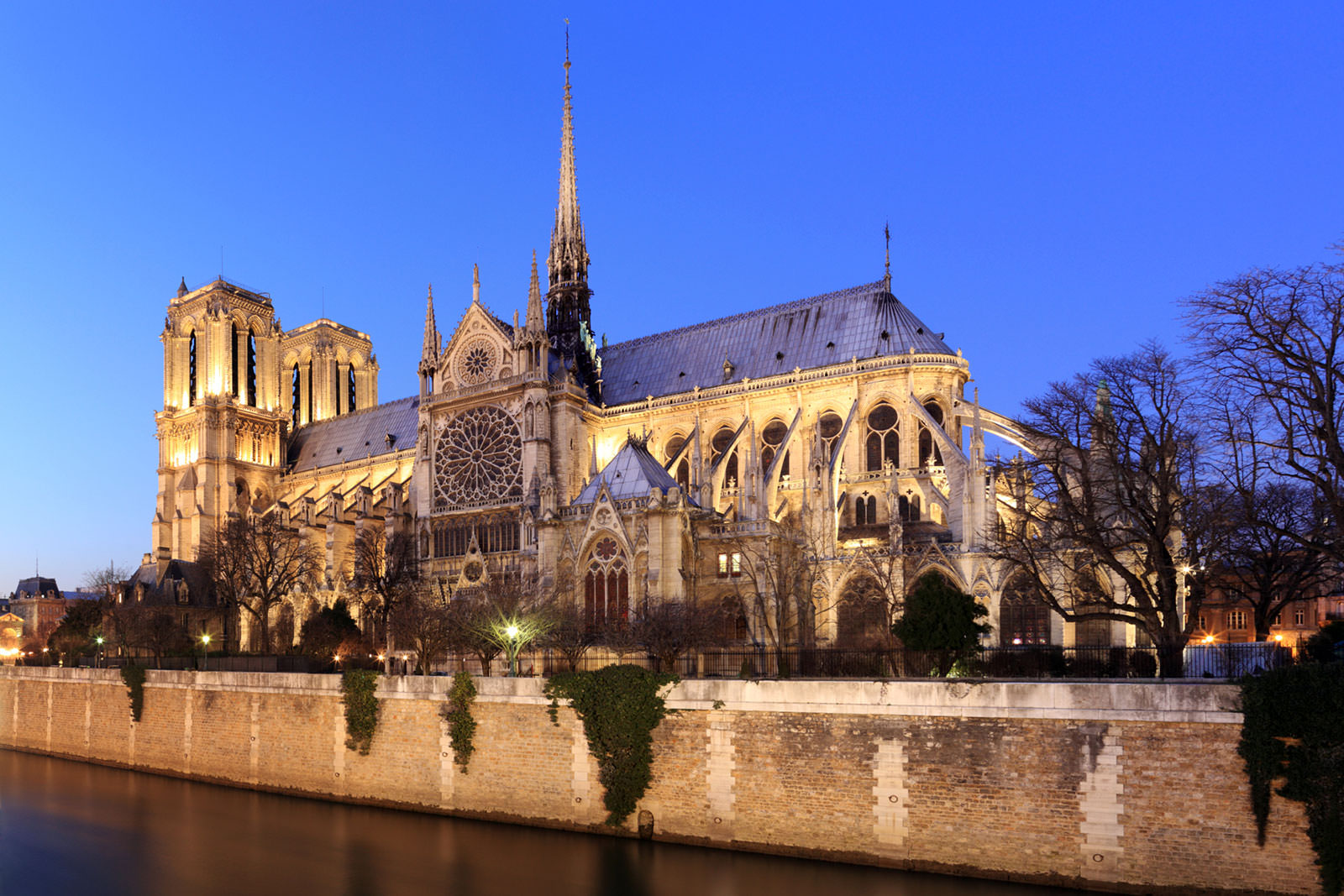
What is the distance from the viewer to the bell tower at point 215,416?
2884 inches

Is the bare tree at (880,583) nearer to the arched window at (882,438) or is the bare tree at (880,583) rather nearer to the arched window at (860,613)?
the arched window at (860,613)

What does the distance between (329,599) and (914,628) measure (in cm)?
3795

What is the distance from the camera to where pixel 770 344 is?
57.0 metres

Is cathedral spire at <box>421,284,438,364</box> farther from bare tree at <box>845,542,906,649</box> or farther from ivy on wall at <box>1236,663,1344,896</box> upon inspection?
ivy on wall at <box>1236,663,1344,896</box>

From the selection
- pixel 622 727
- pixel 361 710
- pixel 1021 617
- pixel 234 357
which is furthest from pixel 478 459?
pixel 234 357

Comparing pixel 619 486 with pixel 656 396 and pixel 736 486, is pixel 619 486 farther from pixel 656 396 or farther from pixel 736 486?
pixel 656 396

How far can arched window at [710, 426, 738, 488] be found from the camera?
51781 millimetres

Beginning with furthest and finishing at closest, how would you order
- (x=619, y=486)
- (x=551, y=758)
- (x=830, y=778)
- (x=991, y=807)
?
(x=619, y=486)
(x=551, y=758)
(x=830, y=778)
(x=991, y=807)

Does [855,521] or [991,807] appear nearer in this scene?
[991,807]

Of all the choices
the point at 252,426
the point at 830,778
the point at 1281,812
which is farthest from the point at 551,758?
the point at 252,426

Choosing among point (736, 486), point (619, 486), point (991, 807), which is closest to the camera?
point (991, 807)

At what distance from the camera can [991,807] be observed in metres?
20.4

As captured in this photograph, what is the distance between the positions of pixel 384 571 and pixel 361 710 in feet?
80.9

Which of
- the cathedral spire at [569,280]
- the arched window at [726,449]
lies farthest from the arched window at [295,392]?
the arched window at [726,449]
